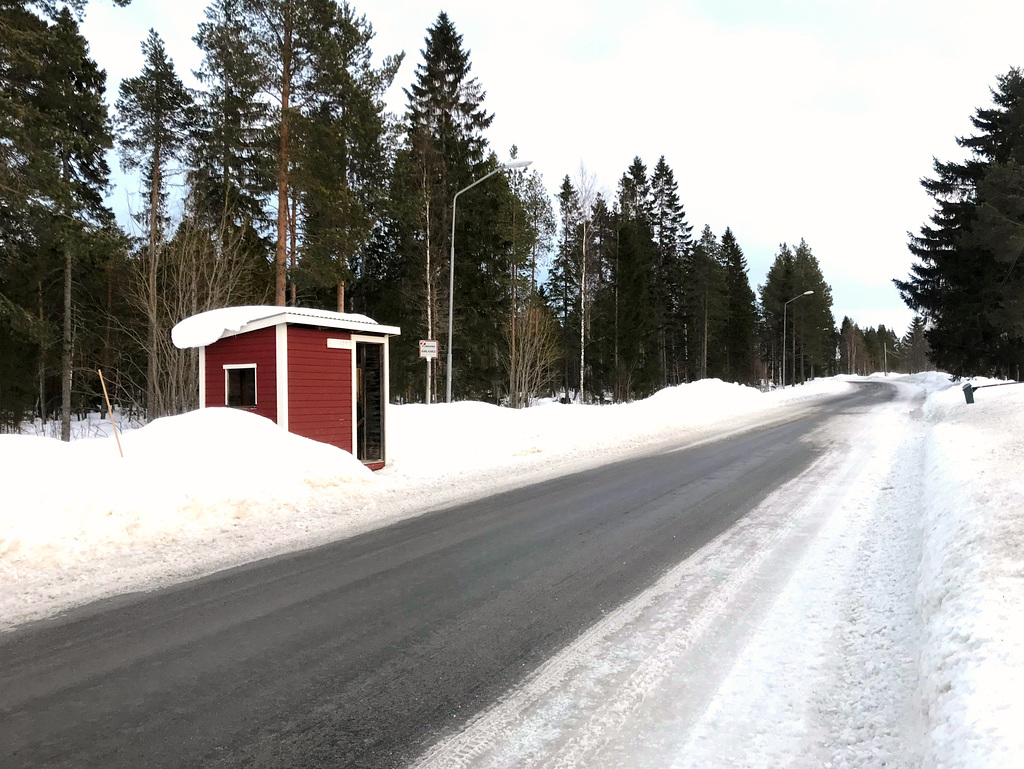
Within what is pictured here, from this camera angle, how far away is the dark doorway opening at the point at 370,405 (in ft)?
40.9

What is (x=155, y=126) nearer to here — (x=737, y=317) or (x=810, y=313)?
(x=737, y=317)

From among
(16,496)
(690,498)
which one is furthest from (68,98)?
(690,498)

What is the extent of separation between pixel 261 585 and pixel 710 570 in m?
3.99

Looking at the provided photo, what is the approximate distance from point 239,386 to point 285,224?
923cm

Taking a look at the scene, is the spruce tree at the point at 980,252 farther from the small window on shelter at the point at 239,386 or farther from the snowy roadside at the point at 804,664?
the small window on shelter at the point at 239,386

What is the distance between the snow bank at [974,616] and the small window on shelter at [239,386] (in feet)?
35.1

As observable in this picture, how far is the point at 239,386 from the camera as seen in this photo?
37.8 ft

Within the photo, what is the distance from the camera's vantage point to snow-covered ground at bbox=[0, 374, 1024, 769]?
113 inches

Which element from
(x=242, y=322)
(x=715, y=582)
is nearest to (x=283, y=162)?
(x=242, y=322)

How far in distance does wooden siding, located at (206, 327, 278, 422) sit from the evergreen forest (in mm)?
6141

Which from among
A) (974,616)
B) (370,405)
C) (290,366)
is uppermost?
(290,366)

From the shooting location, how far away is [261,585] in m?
5.18

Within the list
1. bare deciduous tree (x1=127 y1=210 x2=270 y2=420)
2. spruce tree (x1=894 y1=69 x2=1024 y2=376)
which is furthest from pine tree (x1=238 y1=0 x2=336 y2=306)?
spruce tree (x1=894 y1=69 x2=1024 y2=376)

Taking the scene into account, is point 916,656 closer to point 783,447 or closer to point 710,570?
point 710,570
